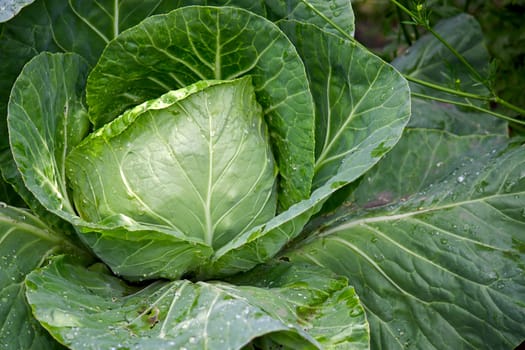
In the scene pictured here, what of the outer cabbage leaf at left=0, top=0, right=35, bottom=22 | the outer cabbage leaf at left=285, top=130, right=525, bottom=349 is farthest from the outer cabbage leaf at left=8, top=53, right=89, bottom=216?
the outer cabbage leaf at left=285, top=130, right=525, bottom=349

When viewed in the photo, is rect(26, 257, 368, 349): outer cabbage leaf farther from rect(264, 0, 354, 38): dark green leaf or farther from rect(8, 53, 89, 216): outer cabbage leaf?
rect(264, 0, 354, 38): dark green leaf

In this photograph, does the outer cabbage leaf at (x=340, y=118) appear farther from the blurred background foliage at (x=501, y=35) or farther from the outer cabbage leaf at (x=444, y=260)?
the blurred background foliage at (x=501, y=35)

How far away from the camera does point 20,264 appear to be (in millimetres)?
2006

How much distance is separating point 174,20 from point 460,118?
122 centimetres

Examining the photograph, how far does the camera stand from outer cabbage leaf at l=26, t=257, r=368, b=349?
161 centimetres

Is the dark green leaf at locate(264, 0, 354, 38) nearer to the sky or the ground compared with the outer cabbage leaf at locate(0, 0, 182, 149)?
nearer to the ground

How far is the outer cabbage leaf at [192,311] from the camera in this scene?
161cm

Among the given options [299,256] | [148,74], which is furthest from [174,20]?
[299,256]

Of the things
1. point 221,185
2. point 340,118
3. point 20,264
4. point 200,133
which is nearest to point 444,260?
point 340,118

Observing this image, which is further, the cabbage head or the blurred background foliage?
the blurred background foliage

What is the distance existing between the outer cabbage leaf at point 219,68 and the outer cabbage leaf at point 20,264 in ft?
1.20

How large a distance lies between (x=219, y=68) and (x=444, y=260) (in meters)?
0.87

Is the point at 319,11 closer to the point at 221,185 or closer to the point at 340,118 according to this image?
the point at 340,118

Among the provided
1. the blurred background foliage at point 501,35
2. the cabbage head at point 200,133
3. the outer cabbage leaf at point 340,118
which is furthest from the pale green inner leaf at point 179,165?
the blurred background foliage at point 501,35
